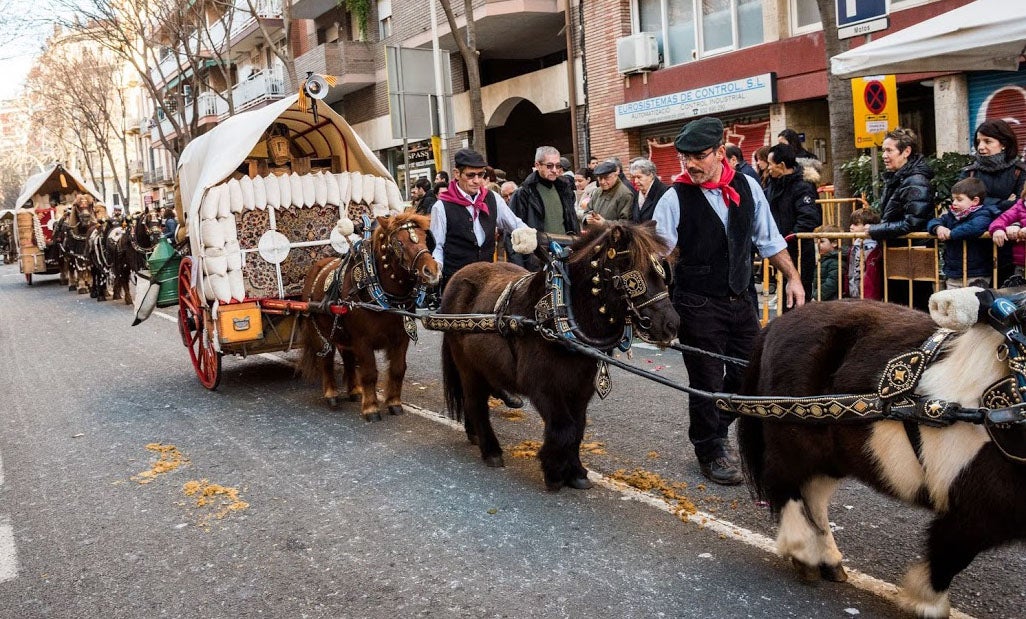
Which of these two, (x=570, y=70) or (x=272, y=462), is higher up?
(x=570, y=70)

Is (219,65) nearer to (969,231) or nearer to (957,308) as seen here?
(969,231)

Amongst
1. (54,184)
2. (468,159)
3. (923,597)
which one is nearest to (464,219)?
(468,159)

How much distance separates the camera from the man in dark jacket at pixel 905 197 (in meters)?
7.62

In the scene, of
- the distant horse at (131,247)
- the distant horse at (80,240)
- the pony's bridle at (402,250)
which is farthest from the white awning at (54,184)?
the pony's bridle at (402,250)

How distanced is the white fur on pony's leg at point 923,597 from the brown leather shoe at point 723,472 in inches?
68.1

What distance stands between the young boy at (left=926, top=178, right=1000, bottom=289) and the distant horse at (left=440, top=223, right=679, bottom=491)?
3.67 meters

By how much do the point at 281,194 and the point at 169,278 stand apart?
219 cm

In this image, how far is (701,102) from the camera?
656 inches

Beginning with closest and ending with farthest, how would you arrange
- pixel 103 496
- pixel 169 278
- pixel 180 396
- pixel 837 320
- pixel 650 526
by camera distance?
1. pixel 837 320
2. pixel 650 526
3. pixel 103 496
4. pixel 180 396
5. pixel 169 278

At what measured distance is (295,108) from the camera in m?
8.10

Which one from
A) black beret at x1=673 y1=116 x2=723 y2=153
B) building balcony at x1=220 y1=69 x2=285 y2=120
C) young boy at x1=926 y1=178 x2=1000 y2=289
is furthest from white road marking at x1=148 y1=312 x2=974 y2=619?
building balcony at x1=220 y1=69 x2=285 y2=120

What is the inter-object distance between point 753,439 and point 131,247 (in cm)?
1621

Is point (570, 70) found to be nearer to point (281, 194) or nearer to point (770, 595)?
point (281, 194)

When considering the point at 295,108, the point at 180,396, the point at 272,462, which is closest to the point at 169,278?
the point at 180,396
